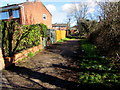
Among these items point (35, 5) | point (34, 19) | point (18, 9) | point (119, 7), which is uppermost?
point (35, 5)

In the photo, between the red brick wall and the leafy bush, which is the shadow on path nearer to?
the leafy bush

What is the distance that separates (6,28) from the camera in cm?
500

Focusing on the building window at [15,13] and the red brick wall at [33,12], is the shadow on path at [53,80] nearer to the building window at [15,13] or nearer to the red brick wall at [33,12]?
the red brick wall at [33,12]

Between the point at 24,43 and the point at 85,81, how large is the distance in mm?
5362

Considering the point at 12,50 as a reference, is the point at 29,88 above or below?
below

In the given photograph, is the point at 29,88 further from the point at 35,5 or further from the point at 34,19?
the point at 35,5

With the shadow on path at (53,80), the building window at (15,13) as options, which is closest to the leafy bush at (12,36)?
the shadow on path at (53,80)

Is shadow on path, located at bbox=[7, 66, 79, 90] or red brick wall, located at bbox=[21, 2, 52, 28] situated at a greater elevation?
red brick wall, located at bbox=[21, 2, 52, 28]

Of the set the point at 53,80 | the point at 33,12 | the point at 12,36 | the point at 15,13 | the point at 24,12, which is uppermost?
the point at 33,12

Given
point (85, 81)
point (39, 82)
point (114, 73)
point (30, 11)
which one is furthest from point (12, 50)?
point (30, 11)

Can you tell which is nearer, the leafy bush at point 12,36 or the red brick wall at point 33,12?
the leafy bush at point 12,36

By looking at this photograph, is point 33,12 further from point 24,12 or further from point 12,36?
point 12,36

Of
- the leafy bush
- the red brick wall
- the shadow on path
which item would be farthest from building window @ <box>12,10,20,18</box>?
the shadow on path

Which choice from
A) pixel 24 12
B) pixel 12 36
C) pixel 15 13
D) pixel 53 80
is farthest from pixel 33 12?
pixel 53 80
